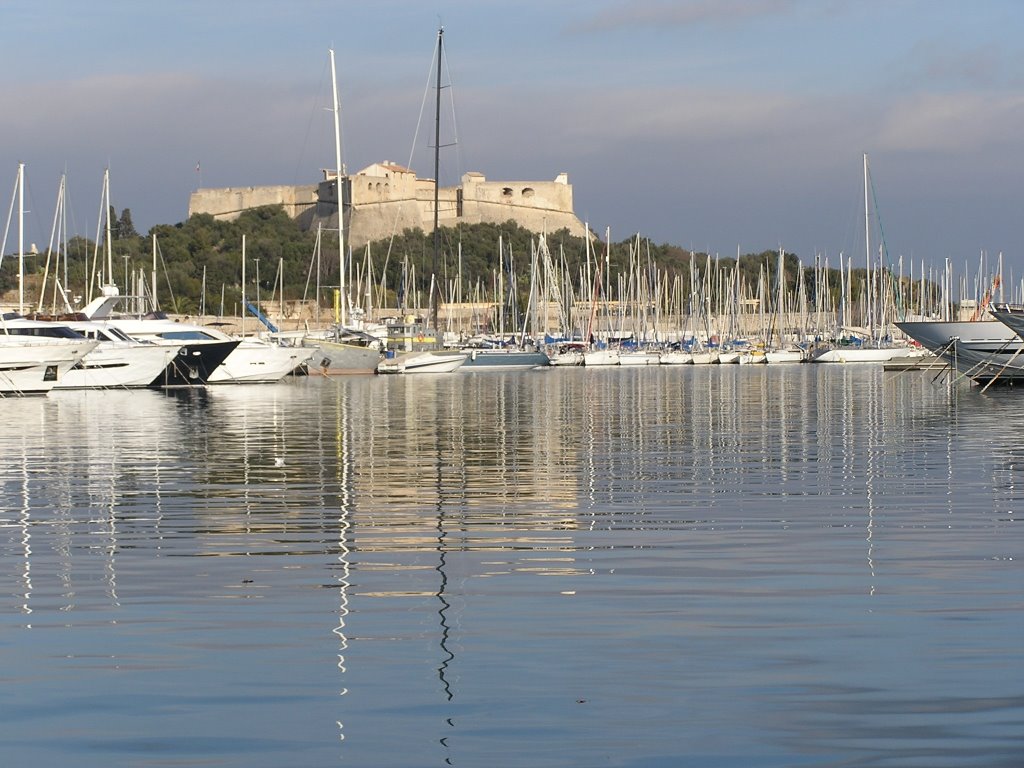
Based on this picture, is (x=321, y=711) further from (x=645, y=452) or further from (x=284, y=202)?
(x=284, y=202)

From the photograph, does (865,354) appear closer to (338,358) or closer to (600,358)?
(600,358)

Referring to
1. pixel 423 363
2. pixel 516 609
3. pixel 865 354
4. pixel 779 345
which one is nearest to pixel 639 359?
pixel 865 354

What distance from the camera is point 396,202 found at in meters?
123

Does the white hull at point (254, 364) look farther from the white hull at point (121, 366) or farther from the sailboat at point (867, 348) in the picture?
the sailboat at point (867, 348)

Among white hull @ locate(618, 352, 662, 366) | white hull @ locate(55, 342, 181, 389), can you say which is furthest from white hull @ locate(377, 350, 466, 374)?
white hull @ locate(55, 342, 181, 389)

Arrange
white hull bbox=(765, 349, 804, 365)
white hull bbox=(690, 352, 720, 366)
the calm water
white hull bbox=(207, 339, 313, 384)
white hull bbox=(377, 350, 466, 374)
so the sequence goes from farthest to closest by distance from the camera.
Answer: white hull bbox=(765, 349, 804, 365) → white hull bbox=(690, 352, 720, 366) → white hull bbox=(377, 350, 466, 374) → white hull bbox=(207, 339, 313, 384) → the calm water

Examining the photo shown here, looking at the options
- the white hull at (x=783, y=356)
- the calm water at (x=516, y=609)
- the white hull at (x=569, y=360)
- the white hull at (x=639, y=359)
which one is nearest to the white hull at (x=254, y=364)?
the white hull at (x=569, y=360)

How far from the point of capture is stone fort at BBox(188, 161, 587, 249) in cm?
12125

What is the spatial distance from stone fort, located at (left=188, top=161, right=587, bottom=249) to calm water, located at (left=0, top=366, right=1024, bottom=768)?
105031 mm

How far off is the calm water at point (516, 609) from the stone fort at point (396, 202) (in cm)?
10503

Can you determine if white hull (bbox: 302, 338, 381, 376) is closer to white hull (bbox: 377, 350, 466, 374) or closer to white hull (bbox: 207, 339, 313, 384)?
white hull (bbox: 377, 350, 466, 374)

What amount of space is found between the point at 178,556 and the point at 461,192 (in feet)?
381

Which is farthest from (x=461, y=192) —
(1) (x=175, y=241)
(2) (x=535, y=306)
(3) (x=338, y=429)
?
(3) (x=338, y=429)

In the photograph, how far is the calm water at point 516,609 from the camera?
17.0ft
